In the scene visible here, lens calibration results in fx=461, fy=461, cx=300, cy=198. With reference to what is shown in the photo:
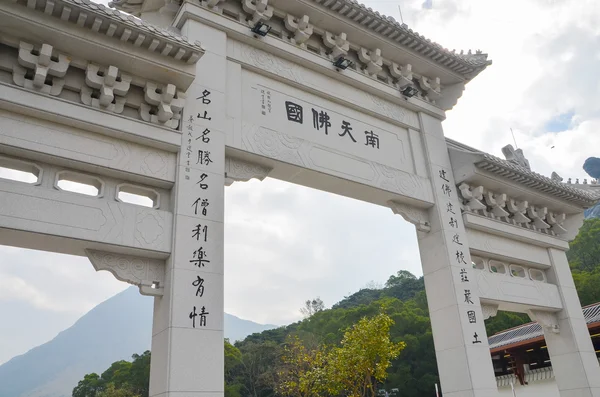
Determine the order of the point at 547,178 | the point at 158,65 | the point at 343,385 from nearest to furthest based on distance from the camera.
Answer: the point at 158,65
the point at 547,178
the point at 343,385

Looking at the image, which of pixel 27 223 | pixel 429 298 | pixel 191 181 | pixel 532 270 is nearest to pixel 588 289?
pixel 532 270

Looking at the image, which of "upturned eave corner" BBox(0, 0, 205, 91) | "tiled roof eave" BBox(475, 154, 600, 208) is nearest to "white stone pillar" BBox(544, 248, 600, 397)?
"tiled roof eave" BBox(475, 154, 600, 208)

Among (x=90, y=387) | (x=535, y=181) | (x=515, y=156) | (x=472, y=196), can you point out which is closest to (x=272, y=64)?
(x=472, y=196)

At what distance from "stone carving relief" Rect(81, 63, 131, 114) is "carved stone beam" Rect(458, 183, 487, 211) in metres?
5.31

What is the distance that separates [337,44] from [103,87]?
360 cm

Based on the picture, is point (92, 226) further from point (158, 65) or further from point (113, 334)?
point (113, 334)

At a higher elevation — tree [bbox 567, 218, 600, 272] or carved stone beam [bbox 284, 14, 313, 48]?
tree [bbox 567, 218, 600, 272]

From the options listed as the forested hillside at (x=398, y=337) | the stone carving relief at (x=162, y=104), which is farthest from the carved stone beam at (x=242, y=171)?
the forested hillside at (x=398, y=337)

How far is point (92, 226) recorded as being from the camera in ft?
13.5

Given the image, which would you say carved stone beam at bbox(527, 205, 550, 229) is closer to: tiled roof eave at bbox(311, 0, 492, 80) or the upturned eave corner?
tiled roof eave at bbox(311, 0, 492, 80)

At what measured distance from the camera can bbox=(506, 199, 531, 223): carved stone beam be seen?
8.13m

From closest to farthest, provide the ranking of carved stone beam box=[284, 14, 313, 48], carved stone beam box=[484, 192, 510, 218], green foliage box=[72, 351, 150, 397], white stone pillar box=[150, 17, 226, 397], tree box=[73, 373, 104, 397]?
white stone pillar box=[150, 17, 226, 397] → carved stone beam box=[284, 14, 313, 48] → carved stone beam box=[484, 192, 510, 218] → green foliage box=[72, 351, 150, 397] → tree box=[73, 373, 104, 397]

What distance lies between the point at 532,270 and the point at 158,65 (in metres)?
7.39

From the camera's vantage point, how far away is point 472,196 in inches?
296
